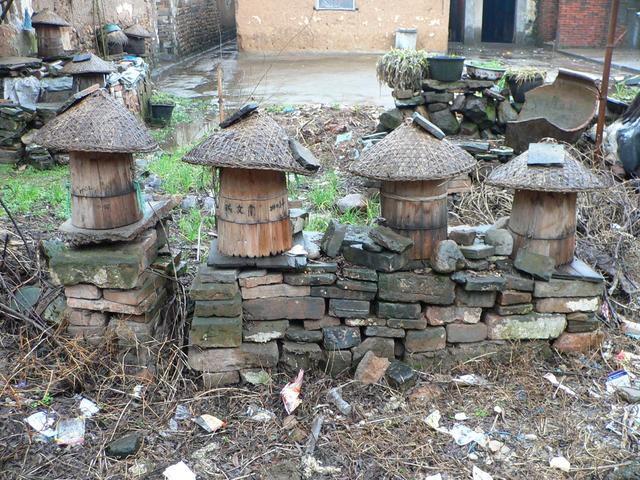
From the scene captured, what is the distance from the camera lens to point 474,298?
3.74 metres

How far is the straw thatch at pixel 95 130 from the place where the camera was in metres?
3.38

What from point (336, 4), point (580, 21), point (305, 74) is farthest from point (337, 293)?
point (580, 21)

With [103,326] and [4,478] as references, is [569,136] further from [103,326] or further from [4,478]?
[4,478]

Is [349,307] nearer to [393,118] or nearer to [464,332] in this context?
[464,332]

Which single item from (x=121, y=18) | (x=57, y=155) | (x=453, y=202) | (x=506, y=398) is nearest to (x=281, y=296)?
(x=506, y=398)

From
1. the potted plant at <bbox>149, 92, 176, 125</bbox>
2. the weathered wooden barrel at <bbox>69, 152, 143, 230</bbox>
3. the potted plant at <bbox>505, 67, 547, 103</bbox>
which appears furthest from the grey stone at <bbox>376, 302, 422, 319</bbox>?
the potted plant at <bbox>149, 92, 176, 125</bbox>

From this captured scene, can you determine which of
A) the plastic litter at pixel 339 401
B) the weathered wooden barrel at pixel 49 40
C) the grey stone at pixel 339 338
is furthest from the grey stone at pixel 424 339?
the weathered wooden barrel at pixel 49 40

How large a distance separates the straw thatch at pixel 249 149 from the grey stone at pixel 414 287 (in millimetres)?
838

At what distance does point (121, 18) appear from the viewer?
14.0m

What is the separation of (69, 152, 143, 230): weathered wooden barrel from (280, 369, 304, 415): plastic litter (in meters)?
1.41

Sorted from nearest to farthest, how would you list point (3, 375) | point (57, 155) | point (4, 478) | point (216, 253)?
point (4, 478) → point (3, 375) → point (216, 253) → point (57, 155)

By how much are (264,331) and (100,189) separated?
1.29 meters

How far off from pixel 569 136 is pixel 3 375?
599 cm

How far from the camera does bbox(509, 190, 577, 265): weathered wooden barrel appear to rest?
12.1ft
